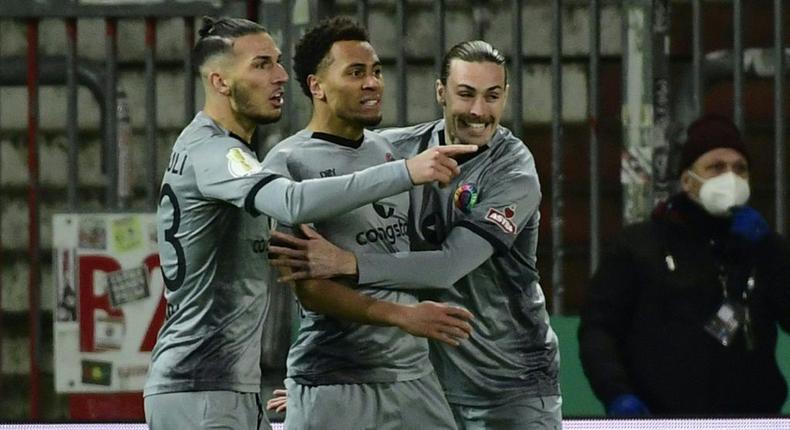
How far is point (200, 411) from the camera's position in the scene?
5.02 metres

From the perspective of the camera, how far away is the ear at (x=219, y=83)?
205 inches

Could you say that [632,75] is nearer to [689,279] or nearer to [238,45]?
[689,279]

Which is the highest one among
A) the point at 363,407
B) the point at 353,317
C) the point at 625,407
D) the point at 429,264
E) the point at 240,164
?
the point at 240,164

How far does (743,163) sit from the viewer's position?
666 centimetres

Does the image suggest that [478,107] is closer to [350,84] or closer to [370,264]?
[350,84]

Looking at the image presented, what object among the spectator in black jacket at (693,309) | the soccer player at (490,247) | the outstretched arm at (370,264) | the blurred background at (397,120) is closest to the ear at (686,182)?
the spectator in black jacket at (693,309)

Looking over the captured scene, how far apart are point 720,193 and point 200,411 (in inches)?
81.8

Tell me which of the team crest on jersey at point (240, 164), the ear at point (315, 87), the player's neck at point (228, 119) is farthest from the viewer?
the ear at point (315, 87)

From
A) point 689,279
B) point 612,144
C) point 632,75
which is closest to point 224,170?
point 689,279

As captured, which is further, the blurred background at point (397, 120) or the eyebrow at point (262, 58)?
the blurred background at point (397, 120)

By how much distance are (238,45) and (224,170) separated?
1.28ft

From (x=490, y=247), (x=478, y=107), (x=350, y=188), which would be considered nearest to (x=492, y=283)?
(x=490, y=247)

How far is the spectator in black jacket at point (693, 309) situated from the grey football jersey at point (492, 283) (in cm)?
65

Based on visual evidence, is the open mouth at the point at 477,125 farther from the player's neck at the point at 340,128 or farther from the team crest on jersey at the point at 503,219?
the player's neck at the point at 340,128
